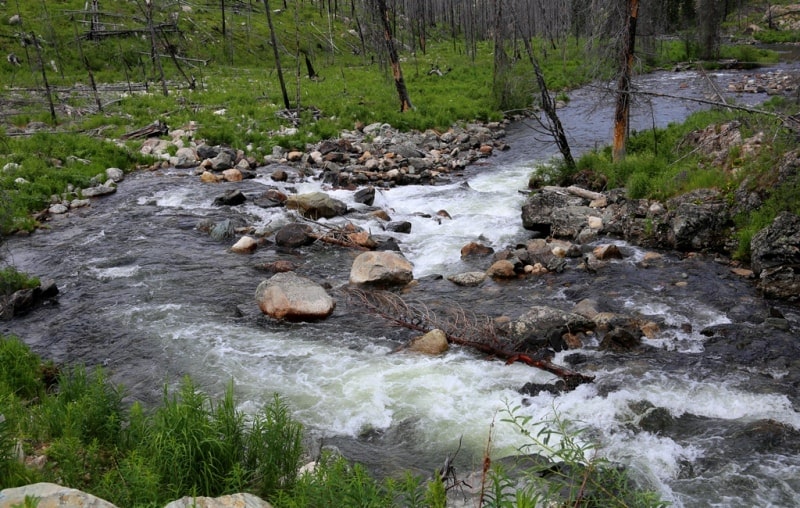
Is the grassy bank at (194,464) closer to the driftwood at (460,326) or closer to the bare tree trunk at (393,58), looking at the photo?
the driftwood at (460,326)

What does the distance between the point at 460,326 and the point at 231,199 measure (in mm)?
8592

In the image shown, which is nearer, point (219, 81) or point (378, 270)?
point (378, 270)

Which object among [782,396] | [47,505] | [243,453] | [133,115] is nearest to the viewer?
[47,505]

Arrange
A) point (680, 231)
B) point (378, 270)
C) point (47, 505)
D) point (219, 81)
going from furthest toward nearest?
point (219, 81) < point (680, 231) < point (378, 270) < point (47, 505)

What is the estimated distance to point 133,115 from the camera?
2277cm

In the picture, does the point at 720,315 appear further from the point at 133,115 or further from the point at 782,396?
the point at 133,115

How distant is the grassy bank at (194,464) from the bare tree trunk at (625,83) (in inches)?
434

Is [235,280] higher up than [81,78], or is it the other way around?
[81,78]

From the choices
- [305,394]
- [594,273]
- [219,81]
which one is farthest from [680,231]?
[219,81]

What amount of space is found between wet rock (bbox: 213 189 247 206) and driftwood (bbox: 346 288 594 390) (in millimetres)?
6253

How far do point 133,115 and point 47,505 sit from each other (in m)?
22.8

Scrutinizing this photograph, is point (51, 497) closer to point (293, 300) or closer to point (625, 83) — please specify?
point (293, 300)

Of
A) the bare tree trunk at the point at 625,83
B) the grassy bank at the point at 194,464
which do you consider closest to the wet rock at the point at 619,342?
the grassy bank at the point at 194,464

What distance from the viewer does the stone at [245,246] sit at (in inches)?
460
